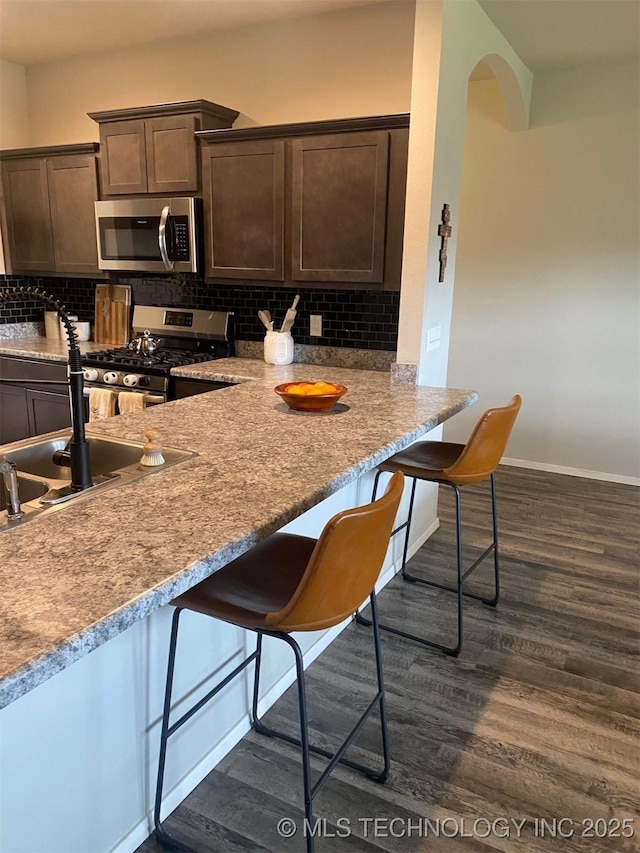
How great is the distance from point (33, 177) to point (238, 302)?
1.62 metres

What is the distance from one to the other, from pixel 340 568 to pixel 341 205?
228 centimetres

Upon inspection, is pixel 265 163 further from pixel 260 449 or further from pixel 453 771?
pixel 453 771

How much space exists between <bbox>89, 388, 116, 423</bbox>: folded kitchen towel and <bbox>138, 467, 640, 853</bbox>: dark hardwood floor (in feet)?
5.85

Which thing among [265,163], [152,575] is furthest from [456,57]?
[152,575]

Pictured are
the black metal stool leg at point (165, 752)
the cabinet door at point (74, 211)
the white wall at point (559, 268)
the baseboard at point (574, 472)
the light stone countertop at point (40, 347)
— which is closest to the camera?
the black metal stool leg at point (165, 752)

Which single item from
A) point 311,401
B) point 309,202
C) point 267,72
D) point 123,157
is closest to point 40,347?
point 123,157

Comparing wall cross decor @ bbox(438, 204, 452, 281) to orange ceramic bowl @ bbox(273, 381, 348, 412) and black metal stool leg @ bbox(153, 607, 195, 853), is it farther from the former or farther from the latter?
black metal stool leg @ bbox(153, 607, 195, 853)

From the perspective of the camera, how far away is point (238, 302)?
386 cm

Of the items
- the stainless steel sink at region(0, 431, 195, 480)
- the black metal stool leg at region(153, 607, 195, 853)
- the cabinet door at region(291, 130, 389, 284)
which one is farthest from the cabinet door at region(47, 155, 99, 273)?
the black metal stool leg at region(153, 607, 195, 853)

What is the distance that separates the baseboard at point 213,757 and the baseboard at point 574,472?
266 centimetres

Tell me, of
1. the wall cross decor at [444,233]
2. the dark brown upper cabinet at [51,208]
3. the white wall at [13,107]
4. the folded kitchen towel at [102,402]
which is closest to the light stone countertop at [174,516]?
the wall cross decor at [444,233]

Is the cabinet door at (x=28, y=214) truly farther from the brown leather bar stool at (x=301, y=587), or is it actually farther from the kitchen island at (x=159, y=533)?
the brown leather bar stool at (x=301, y=587)

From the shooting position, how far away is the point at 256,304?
3.80 m

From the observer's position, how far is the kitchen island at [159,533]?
94 cm
